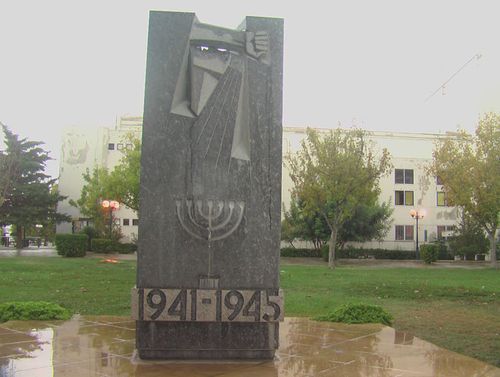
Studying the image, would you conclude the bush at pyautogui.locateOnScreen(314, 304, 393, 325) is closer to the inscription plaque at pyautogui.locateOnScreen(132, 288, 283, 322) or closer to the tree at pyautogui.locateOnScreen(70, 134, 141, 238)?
the inscription plaque at pyautogui.locateOnScreen(132, 288, 283, 322)

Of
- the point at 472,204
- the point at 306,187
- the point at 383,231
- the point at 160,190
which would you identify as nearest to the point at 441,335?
the point at 160,190

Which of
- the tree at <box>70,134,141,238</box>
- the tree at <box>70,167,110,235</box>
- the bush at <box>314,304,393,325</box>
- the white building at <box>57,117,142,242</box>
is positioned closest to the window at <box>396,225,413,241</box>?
the tree at <box>70,134,141,238</box>

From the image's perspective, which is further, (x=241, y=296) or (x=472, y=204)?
(x=472, y=204)

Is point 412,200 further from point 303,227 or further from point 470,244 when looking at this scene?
point 303,227

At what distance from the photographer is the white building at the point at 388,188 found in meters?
45.1

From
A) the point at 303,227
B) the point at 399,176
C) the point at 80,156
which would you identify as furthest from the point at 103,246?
the point at 399,176

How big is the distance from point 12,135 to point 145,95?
40713 millimetres

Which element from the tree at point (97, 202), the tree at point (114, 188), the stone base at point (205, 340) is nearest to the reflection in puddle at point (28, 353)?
the stone base at point (205, 340)

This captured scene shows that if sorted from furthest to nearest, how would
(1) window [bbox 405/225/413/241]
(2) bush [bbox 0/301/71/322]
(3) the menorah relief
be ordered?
1. (1) window [bbox 405/225/413/241]
2. (2) bush [bbox 0/301/71/322]
3. (3) the menorah relief

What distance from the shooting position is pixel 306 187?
27109 millimetres

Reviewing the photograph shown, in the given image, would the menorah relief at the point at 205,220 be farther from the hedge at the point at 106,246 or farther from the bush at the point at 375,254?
the bush at the point at 375,254

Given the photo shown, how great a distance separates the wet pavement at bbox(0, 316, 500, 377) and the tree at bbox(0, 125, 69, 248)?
36.3m

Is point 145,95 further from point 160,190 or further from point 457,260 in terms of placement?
point 457,260

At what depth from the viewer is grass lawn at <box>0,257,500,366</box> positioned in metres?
8.21
